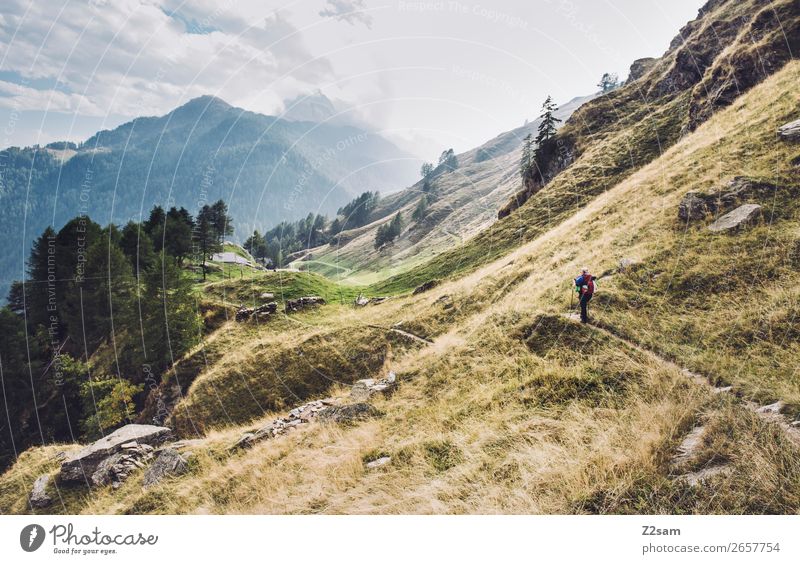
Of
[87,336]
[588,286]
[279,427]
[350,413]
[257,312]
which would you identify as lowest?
[279,427]

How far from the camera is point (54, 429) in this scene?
37.2 m

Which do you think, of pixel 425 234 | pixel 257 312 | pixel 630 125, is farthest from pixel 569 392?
pixel 425 234

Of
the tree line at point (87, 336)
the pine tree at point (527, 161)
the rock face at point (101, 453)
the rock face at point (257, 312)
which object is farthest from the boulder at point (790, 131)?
the tree line at point (87, 336)

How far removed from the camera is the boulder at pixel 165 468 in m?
10.8

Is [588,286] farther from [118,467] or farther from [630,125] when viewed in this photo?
[630,125]

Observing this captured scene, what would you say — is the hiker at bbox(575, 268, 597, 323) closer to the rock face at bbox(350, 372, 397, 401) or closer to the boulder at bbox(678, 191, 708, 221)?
the rock face at bbox(350, 372, 397, 401)

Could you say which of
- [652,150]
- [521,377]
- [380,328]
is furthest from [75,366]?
[652,150]

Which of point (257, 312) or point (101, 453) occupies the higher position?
point (257, 312)

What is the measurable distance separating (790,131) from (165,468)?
34.3m

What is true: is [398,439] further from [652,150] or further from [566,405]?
[652,150]

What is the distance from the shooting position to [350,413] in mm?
11516

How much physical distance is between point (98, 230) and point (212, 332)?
26697 millimetres

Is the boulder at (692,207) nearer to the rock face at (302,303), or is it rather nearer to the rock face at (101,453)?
the rock face at (101,453)

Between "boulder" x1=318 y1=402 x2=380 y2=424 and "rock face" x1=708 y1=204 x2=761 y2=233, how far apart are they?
1710 centimetres
